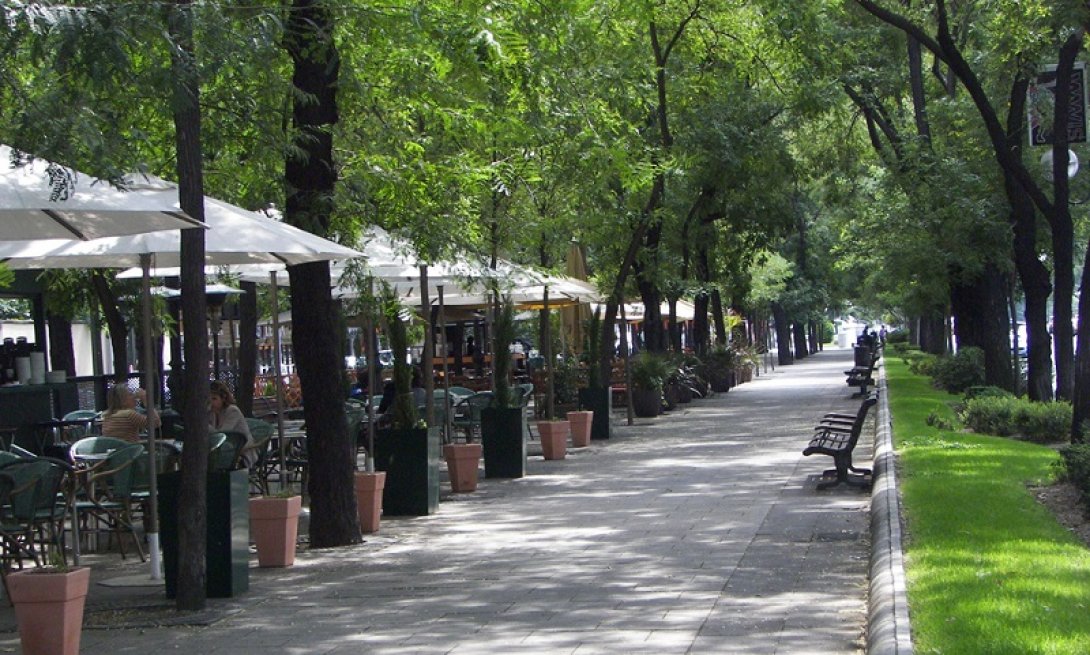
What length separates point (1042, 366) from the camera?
21.2m

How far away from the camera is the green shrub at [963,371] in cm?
3094

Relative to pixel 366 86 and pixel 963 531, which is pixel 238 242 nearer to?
pixel 366 86

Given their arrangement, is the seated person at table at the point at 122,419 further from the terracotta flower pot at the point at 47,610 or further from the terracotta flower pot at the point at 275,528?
the terracotta flower pot at the point at 47,610

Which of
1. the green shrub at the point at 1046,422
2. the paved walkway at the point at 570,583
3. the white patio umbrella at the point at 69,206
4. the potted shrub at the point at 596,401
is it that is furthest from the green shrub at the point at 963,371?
the white patio umbrella at the point at 69,206

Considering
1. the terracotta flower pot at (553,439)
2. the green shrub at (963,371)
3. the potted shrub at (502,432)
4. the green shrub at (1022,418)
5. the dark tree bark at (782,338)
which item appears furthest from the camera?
the dark tree bark at (782,338)

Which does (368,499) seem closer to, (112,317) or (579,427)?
(112,317)

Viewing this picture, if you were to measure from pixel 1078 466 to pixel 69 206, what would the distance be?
854 centimetres

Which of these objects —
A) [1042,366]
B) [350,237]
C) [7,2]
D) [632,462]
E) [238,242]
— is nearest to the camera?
[7,2]

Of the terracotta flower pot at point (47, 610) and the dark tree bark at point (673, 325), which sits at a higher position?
Result: the dark tree bark at point (673, 325)

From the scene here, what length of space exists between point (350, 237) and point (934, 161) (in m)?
13.7

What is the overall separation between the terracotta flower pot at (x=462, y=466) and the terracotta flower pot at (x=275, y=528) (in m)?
5.10

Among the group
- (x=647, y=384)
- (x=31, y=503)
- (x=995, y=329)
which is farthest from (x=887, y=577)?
(x=647, y=384)

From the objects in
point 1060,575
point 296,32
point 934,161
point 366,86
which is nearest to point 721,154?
point 934,161

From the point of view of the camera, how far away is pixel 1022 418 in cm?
1978
